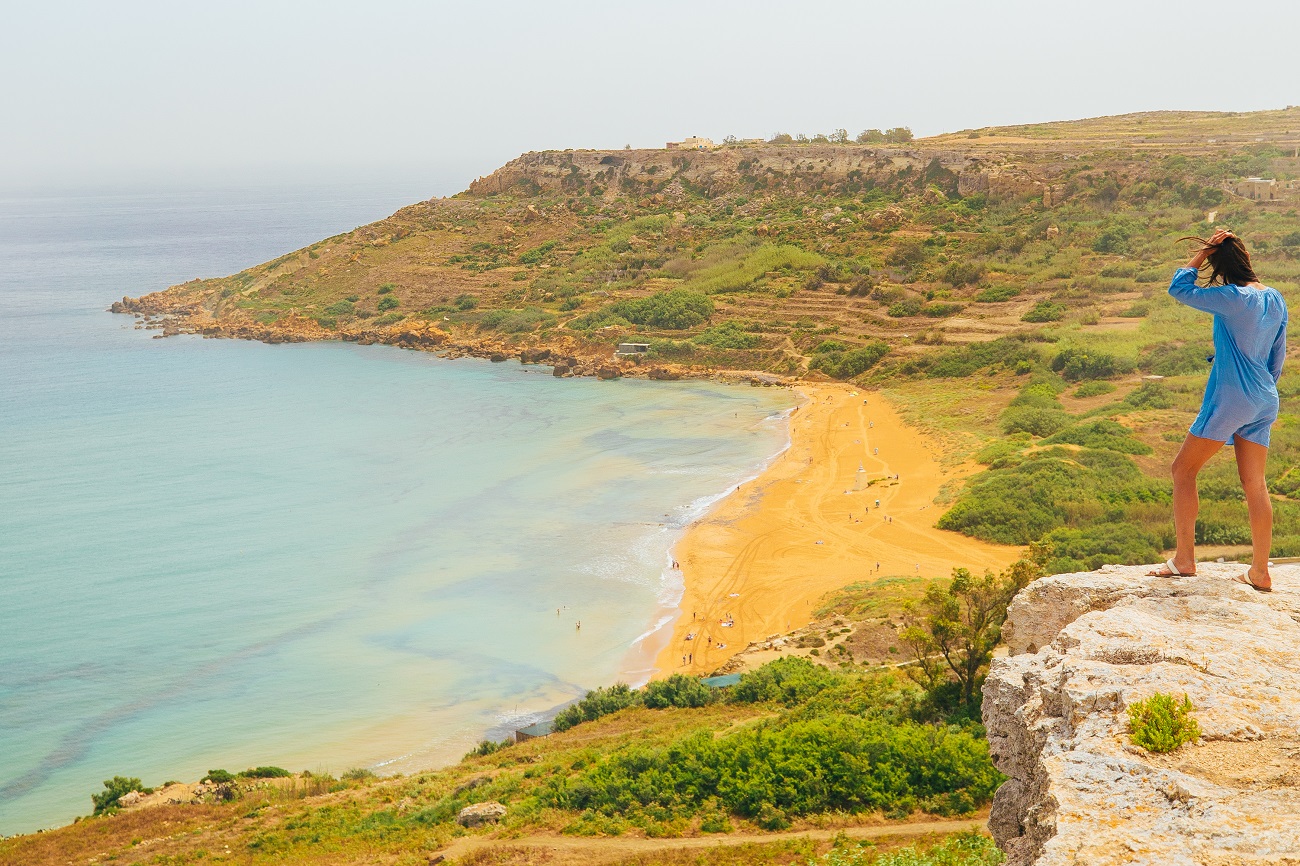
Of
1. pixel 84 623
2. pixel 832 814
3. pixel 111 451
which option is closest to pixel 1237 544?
pixel 832 814

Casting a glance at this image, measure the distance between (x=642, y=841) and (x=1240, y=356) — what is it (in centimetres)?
836

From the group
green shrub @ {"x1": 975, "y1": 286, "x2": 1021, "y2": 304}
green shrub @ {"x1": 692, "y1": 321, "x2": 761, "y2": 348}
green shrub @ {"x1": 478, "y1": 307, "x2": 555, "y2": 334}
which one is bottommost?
green shrub @ {"x1": 692, "y1": 321, "x2": 761, "y2": 348}

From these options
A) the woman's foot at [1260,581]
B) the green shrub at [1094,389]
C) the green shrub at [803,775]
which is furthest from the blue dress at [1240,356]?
the green shrub at [1094,389]

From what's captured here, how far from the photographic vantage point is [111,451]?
129ft

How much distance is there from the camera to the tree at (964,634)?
14.2 metres

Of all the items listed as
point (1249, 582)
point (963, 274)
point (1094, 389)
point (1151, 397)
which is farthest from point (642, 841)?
point (963, 274)

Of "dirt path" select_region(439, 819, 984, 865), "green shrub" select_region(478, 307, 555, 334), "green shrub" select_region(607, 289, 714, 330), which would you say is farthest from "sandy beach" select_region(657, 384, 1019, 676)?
"green shrub" select_region(478, 307, 555, 334)

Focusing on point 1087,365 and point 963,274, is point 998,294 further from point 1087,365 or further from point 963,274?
point 1087,365

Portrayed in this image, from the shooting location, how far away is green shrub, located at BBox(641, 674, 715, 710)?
1739cm

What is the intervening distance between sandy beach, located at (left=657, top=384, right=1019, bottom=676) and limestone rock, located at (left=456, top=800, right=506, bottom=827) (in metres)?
7.91

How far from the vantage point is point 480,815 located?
12805mm

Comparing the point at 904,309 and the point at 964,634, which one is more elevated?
the point at 904,309

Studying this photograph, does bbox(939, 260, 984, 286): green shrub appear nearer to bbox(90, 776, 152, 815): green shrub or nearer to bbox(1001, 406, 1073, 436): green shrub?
bbox(1001, 406, 1073, 436): green shrub

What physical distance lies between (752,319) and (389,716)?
1444 inches
